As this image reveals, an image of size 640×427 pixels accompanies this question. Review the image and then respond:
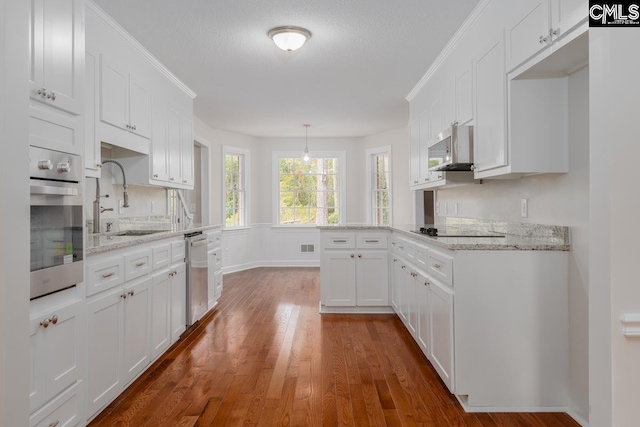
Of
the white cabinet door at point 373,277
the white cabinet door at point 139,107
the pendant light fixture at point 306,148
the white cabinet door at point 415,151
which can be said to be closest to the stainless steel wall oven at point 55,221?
the white cabinet door at point 139,107

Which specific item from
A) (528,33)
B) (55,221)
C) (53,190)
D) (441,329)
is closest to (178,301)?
(55,221)

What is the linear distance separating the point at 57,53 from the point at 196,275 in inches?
95.0

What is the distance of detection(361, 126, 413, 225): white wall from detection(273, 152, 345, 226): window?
1136 millimetres

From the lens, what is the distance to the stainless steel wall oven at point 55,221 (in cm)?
158

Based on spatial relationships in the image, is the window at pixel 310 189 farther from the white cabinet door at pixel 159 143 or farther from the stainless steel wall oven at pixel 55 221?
the stainless steel wall oven at pixel 55 221

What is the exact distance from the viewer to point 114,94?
2992 mm

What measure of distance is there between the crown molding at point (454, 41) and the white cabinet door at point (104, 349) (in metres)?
3.02

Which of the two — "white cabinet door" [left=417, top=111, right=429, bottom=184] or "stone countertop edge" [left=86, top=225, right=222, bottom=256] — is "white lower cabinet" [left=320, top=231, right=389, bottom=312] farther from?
"stone countertop edge" [left=86, top=225, right=222, bottom=256]

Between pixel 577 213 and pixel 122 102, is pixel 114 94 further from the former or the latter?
pixel 577 213

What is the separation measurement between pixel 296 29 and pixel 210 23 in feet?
2.17

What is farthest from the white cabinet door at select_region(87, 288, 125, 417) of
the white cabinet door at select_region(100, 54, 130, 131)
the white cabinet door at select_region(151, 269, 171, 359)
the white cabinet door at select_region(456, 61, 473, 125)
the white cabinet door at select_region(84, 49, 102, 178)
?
the white cabinet door at select_region(456, 61, 473, 125)

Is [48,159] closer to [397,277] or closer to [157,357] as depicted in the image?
[157,357]

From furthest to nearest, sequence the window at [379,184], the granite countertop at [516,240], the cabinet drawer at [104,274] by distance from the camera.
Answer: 1. the window at [379,184]
2. the granite countertop at [516,240]
3. the cabinet drawer at [104,274]

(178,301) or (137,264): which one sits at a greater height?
(137,264)
